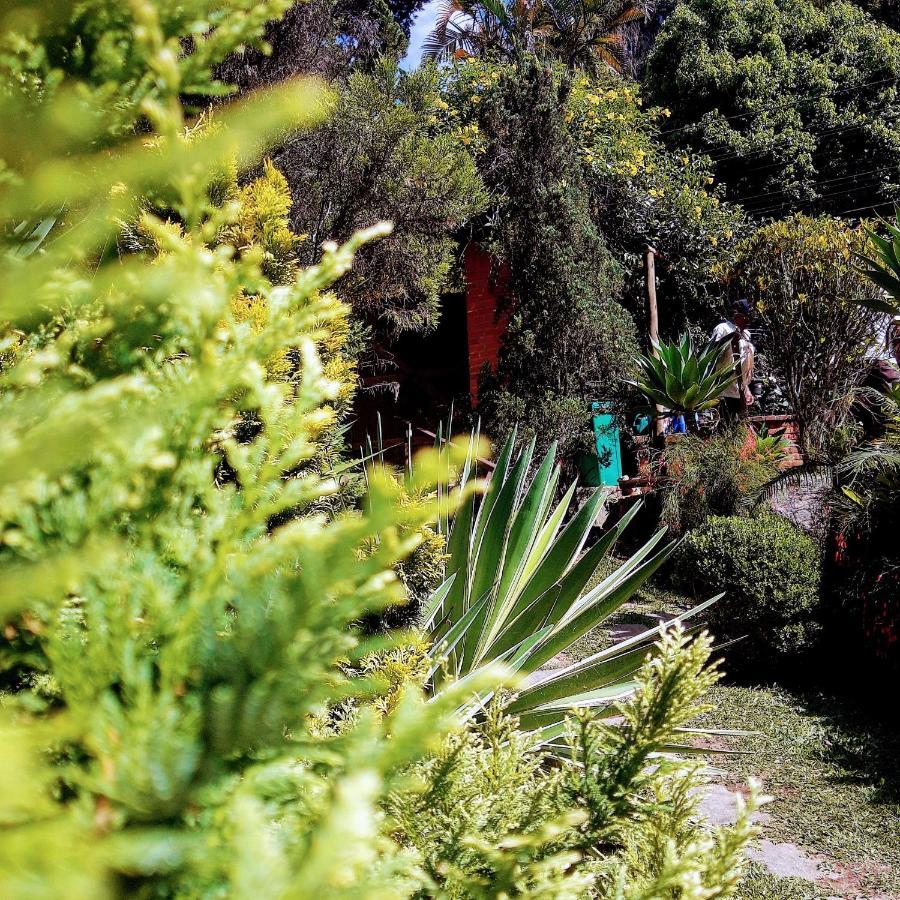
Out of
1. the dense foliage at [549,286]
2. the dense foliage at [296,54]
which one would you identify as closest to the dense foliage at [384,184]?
the dense foliage at [296,54]

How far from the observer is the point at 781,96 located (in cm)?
1762

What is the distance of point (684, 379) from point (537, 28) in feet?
36.5

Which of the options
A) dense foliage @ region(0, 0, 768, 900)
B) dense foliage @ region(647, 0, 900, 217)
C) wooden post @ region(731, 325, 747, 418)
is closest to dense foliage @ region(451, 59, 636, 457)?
wooden post @ region(731, 325, 747, 418)

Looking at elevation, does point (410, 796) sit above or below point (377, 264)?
below

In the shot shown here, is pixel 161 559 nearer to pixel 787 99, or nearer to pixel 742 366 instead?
pixel 742 366

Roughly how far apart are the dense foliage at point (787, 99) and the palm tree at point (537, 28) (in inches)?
73.3

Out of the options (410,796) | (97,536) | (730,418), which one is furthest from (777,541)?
(97,536)

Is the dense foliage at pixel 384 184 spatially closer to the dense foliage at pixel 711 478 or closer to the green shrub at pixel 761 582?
the dense foliage at pixel 711 478

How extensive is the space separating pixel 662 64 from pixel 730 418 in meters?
12.4

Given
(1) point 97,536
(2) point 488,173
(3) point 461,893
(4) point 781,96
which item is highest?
(4) point 781,96

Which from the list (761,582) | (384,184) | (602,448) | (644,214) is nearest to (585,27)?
(644,214)

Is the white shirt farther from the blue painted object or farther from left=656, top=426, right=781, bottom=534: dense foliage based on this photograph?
left=656, top=426, right=781, bottom=534: dense foliage

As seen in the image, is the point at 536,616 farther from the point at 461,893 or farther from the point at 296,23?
the point at 296,23

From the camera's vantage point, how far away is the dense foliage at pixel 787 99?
56.5 feet
